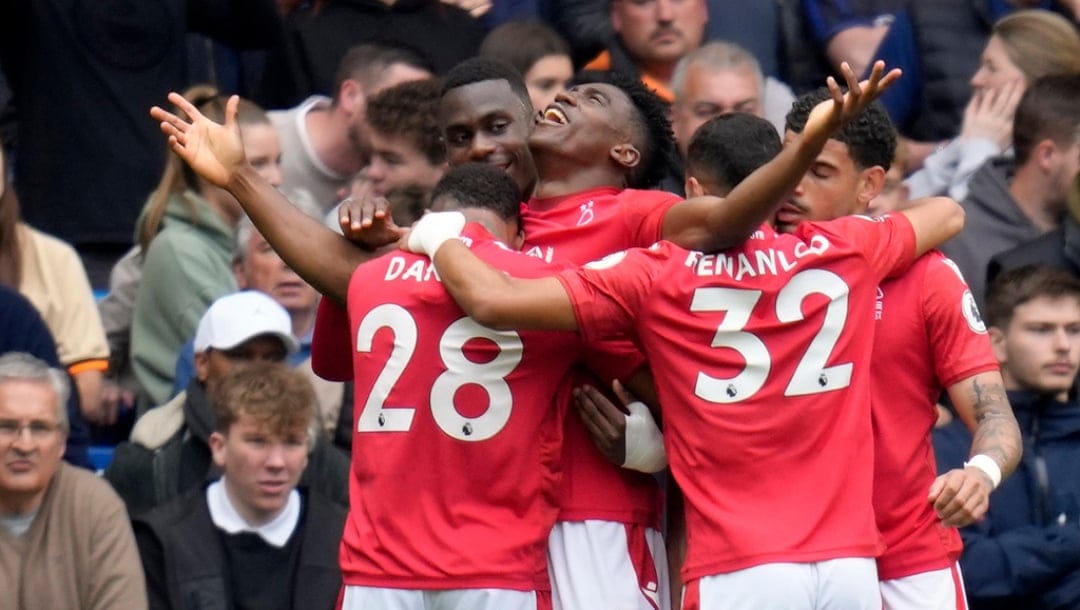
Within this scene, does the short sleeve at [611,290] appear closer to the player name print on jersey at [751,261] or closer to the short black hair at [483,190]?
the player name print on jersey at [751,261]

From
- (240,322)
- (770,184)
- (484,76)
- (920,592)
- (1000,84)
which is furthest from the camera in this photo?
(1000,84)

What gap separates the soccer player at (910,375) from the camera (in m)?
6.23

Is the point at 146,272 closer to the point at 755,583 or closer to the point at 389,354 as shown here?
the point at 389,354

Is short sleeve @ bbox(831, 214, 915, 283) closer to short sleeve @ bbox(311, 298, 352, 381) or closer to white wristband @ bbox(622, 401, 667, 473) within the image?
white wristband @ bbox(622, 401, 667, 473)

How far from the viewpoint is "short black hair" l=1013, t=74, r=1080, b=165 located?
29.8 feet

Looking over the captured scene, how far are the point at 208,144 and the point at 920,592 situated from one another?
2.18m

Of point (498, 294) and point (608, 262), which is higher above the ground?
point (608, 262)

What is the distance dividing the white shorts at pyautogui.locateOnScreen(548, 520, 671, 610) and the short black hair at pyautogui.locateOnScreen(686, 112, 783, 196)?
A: 3.02 feet

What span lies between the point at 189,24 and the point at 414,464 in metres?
4.24

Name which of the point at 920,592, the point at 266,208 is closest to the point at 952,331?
the point at 920,592

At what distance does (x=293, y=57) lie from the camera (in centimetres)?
1005

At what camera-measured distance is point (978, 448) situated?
237 inches

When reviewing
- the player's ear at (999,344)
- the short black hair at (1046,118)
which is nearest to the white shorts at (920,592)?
the player's ear at (999,344)

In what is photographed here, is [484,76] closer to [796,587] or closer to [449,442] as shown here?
[449,442]
